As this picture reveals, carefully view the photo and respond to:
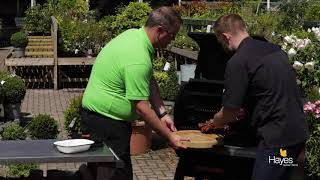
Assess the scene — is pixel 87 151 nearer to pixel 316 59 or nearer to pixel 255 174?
pixel 255 174

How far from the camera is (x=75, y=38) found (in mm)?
13758

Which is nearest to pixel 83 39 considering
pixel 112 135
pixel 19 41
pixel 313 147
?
pixel 19 41

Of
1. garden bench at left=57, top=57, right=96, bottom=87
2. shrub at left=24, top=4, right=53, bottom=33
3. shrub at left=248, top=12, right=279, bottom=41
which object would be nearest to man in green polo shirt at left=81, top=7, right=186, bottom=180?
shrub at left=248, top=12, right=279, bottom=41

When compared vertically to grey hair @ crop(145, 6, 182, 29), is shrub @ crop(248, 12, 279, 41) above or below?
below

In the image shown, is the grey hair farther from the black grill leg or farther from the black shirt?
the black grill leg

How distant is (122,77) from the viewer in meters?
3.67

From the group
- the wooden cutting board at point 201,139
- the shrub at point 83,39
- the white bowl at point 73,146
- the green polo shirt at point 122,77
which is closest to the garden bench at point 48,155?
the white bowl at point 73,146

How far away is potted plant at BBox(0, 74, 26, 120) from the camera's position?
8508 mm

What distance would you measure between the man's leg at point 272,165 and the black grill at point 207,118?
0.92ft

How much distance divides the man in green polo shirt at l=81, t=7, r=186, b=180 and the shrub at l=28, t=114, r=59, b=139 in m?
3.36

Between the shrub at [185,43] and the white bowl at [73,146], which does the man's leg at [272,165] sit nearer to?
the white bowl at [73,146]

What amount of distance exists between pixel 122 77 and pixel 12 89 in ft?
17.4

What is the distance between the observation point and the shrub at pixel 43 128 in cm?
724

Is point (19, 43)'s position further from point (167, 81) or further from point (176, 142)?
point (176, 142)
